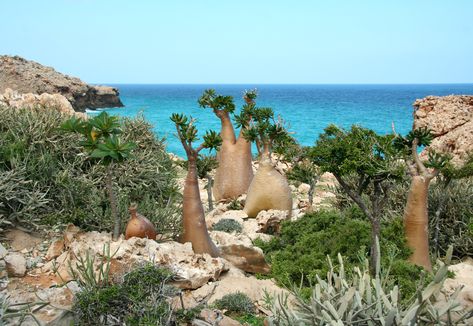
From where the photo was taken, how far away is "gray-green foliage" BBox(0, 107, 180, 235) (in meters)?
6.81

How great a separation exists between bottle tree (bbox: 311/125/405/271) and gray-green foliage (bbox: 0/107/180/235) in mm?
2312

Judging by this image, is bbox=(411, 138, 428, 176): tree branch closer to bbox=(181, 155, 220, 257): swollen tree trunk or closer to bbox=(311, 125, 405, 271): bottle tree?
bbox=(311, 125, 405, 271): bottle tree

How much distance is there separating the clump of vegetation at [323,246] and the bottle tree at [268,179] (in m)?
0.91

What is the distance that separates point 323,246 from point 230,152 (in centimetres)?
430

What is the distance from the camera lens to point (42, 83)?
1300 inches

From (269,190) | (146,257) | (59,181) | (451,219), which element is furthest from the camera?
(269,190)

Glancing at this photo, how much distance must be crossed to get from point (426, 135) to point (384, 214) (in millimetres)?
2352

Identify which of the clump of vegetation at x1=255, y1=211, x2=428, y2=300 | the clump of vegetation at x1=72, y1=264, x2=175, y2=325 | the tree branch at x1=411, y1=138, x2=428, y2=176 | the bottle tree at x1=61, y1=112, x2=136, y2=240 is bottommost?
the clump of vegetation at x1=255, y1=211, x2=428, y2=300

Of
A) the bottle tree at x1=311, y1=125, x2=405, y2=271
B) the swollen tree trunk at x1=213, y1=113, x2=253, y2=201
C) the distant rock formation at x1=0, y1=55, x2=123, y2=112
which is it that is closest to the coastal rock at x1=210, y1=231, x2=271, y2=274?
the bottle tree at x1=311, y1=125, x2=405, y2=271

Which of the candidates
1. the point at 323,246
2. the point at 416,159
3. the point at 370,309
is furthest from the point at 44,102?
the point at 370,309

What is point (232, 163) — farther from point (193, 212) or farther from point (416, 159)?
point (416, 159)

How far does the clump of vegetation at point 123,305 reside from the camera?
13.7 ft

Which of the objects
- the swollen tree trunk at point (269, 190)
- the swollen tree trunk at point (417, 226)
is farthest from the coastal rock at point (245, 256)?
the swollen tree trunk at point (269, 190)

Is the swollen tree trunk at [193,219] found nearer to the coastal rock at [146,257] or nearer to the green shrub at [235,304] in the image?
the coastal rock at [146,257]
